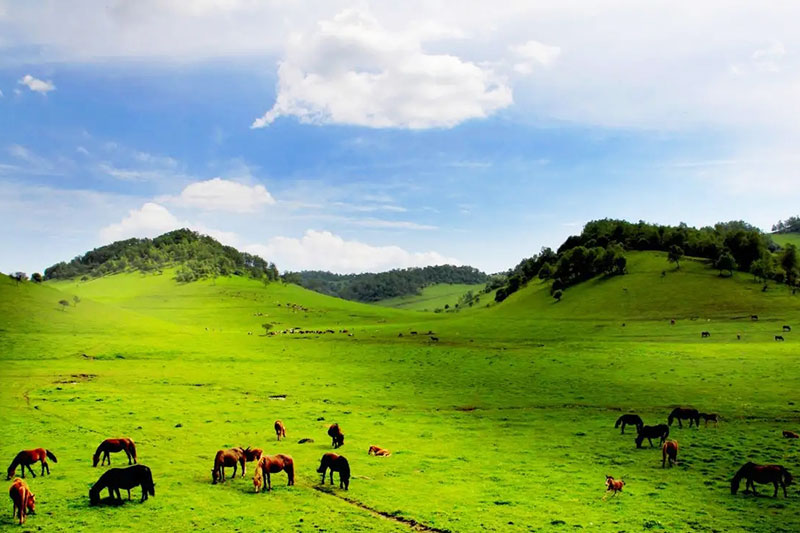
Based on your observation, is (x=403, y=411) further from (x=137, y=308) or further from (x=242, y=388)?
(x=137, y=308)

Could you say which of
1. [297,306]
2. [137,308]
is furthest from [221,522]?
[137,308]

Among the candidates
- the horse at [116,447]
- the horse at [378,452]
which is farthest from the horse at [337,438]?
the horse at [116,447]

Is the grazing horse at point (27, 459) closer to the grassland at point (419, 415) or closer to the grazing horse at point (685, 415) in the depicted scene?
the grassland at point (419, 415)

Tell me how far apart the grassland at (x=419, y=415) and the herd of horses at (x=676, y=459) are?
22.4 inches

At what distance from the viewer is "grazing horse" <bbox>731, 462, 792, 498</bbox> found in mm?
21203

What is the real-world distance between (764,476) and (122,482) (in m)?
25.6

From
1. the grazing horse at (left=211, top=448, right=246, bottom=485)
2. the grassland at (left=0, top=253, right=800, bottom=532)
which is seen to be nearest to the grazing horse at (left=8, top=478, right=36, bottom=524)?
the grassland at (left=0, top=253, right=800, bottom=532)

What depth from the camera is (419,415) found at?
129ft

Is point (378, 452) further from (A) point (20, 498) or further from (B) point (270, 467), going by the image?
(A) point (20, 498)

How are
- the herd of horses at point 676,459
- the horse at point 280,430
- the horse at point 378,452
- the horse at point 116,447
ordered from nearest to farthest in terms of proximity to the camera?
the herd of horses at point 676,459 < the horse at point 116,447 < the horse at point 378,452 < the horse at point 280,430

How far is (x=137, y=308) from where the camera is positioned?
565ft

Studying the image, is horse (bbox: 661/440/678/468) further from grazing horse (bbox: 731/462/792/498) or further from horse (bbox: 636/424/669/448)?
grazing horse (bbox: 731/462/792/498)

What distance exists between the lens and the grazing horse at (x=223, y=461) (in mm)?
22406

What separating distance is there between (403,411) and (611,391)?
20516mm
